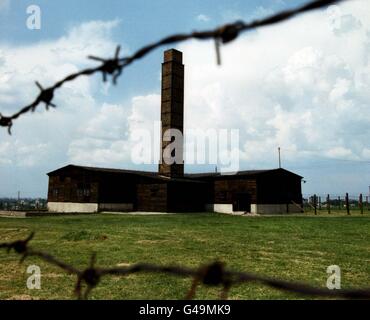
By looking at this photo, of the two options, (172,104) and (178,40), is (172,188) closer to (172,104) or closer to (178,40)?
(172,104)

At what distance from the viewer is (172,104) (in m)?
47.5

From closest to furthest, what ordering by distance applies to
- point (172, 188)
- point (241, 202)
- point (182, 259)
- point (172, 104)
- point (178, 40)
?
point (178, 40) < point (182, 259) < point (172, 188) < point (241, 202) < point (172, 104)

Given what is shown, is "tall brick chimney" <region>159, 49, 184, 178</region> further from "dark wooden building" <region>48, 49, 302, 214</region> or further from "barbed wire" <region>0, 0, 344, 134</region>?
"barbed wire" <region>0, 0, 344, 134</region>

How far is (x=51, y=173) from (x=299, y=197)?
3355 centimetres

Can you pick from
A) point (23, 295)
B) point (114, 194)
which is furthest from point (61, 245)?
point (114, 194)

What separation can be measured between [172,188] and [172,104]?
11412 millimetres

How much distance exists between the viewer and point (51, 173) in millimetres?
50562

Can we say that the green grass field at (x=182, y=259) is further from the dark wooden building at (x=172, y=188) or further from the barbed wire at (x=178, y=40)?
the dark wooden building at (x=172, y=188)

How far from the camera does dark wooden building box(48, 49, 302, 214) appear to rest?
42.9 m

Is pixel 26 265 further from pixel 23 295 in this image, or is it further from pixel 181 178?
pixel 181 178

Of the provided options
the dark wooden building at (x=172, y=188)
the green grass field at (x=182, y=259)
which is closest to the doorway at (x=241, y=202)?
the dark wooden building at (x=172, y=188)

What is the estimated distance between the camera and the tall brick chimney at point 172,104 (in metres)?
47.3

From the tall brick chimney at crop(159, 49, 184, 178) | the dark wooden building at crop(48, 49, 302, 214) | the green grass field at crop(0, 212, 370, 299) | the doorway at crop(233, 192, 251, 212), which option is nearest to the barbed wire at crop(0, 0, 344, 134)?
the green grass field at crop(0, 212, 370, 299)

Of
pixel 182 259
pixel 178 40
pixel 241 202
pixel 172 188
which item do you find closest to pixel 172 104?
pixel 172 188
